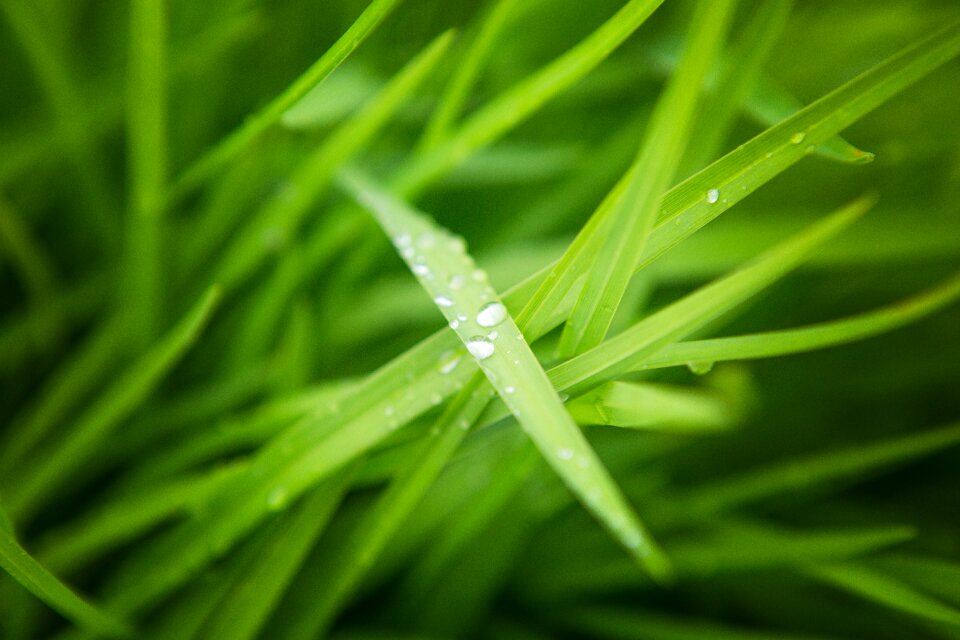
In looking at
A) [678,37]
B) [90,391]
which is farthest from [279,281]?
[678,37]

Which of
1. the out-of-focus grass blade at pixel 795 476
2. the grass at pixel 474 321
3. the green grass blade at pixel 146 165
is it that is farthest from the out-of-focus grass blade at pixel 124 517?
the out-of-focus grass blade at pixel 795 476

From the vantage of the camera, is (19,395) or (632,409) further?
A: (19,395)

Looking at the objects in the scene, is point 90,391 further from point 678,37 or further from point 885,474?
point 885,474

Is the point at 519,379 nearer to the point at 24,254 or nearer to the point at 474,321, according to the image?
the point at 474,321

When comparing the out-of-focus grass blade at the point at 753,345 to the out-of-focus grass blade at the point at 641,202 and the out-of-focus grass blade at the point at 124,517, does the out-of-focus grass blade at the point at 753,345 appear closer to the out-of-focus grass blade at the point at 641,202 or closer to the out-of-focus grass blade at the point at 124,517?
the out-of-focus grass blade at the point at 641,202

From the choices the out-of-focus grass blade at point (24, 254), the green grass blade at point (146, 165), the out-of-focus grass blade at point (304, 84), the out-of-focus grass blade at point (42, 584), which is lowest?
the out-of-focus grass blade at point (42, 584)

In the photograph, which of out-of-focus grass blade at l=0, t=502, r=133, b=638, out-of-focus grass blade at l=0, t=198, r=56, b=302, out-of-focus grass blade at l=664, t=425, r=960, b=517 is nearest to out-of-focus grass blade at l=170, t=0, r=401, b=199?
out-of-focus grass blade at l=0, t=198, r=56, b=302
